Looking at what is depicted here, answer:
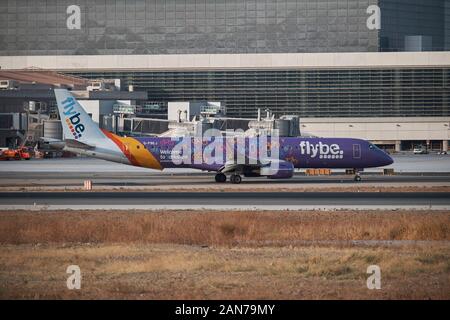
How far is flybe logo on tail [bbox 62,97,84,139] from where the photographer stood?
7700cm

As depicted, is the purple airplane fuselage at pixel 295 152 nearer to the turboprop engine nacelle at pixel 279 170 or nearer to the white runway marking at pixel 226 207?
the turboprop engine nacelle at pixel 279 170

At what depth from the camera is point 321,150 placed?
7812cm

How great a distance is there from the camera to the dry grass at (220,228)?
1556 inches

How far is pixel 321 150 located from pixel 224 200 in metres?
23.6

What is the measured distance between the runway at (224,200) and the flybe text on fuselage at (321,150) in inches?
635

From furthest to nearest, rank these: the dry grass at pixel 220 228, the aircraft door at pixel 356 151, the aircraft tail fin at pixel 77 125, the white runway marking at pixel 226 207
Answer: the aircraft door at pixel 356 151
the aircraft tail fin at pixel 77 125
the white runway marking at pixel 226 207
the dry grass at pixel 220 228

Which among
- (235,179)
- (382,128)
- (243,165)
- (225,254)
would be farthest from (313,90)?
(225,254)

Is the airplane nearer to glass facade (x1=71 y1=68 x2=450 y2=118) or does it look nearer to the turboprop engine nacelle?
the turboprop engine nacelle

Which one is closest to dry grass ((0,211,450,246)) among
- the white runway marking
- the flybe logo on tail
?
the white runway marking

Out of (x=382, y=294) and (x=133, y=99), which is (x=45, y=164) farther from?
(x=382, y=294)

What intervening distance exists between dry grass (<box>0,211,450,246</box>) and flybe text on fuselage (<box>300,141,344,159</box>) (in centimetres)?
3184

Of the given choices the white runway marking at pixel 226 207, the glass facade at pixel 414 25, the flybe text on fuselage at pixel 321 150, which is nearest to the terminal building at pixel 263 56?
the glass facade at pixel 414 25

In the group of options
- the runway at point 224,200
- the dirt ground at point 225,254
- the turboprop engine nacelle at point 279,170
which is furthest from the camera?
the turboprop engine nacelle at point 279,170

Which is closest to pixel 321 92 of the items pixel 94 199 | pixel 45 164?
pixel 45 164
